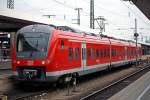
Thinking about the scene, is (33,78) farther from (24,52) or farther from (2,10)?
(2,10)

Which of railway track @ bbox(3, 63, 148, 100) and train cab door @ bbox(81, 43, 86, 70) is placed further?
train cab door @ bbox(81, 43, 86, 70)

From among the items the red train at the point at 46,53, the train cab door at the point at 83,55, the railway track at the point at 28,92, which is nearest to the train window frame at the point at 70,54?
the red train at the point at 46,53

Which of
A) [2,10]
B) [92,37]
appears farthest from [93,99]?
[2,10]

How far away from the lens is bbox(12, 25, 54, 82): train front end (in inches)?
682

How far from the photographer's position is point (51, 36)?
696 inches

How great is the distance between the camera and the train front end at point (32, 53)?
56.8 ft

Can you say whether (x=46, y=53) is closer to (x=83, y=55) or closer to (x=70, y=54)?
(x=70, y=54)

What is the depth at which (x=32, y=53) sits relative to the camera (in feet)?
58.0

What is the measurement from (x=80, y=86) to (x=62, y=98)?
5274 mm

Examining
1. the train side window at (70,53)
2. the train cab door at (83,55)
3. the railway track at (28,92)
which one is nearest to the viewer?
the railway track at (28,92)

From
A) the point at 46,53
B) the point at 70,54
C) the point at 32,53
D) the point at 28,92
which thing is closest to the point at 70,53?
the point at 70,54

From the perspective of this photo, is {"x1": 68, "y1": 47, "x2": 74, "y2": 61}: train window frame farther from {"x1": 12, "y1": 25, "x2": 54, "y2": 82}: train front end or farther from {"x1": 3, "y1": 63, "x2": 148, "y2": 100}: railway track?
{"x1": 12, "y1": 25, "x2": 54, "y2": 82}: train front end

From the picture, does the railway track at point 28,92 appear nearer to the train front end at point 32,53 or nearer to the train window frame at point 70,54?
the train front end at point 32,53

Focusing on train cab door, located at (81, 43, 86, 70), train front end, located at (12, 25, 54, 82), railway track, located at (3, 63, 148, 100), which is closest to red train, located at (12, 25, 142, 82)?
train front end, located at (12, 25, 54, 82)
